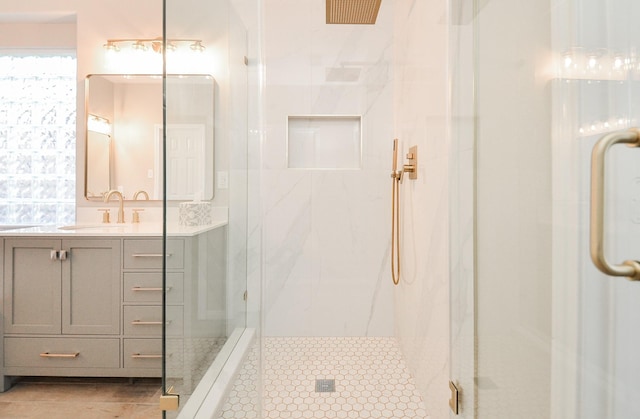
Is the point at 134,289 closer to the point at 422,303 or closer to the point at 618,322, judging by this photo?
the point at 422,303

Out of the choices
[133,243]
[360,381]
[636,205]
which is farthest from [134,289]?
[636,205]

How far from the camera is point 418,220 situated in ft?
6.24

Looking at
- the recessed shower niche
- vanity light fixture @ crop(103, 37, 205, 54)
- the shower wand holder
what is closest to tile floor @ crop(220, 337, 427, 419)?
the shower wand holder

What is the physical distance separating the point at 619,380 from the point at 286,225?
2121 mm

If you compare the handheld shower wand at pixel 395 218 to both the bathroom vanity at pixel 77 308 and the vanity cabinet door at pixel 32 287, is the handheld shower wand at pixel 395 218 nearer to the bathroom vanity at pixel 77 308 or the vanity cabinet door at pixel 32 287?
the bathroom vanity at pixel 77 308

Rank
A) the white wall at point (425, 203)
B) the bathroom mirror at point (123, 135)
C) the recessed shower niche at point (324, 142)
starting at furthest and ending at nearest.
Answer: the recessed shower niche at point (324, 142) < the bathroom mirror at point (123, 135) < the white wall at point (425, 203)

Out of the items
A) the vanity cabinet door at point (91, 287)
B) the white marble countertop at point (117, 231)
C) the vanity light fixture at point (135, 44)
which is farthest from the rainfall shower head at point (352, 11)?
the vanity cabinet door at point (91, 287)

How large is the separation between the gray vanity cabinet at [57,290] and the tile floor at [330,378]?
2.83 feet

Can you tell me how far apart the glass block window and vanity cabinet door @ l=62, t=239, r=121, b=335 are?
80 centimetres

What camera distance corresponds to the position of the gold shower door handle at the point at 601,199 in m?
0.50

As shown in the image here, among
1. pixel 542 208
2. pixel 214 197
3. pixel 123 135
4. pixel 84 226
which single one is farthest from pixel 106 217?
pixel 542 208

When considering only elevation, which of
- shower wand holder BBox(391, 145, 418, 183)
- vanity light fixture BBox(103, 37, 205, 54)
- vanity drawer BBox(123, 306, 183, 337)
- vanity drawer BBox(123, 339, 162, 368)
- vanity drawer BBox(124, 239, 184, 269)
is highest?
vanity light fixture BBox(103, 37, 205, 54)

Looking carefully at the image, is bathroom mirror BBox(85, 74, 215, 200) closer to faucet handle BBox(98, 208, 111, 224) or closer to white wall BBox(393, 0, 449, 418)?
faucet handle BBox(98, 208, 111, 224)

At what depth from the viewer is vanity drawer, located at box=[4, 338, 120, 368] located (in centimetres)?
197
